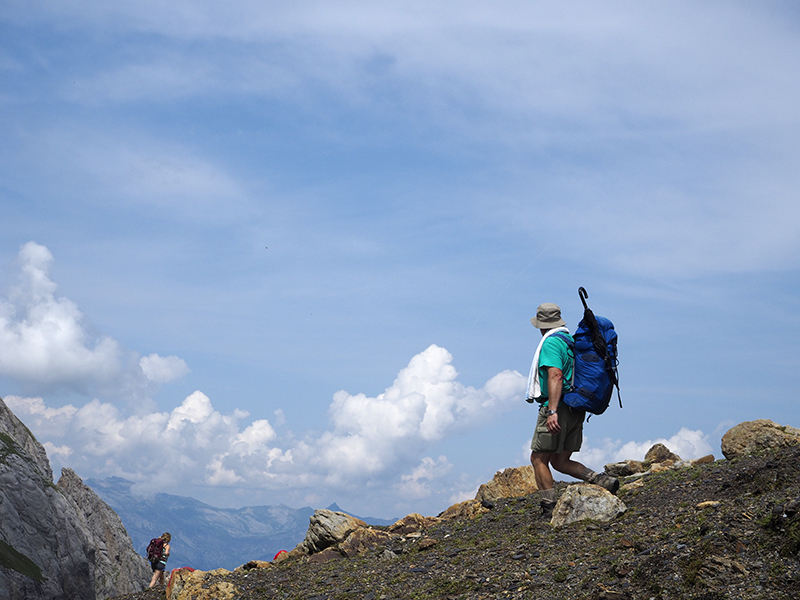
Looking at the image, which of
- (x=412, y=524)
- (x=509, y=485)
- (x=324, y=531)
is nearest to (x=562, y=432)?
(x=412, y=524)

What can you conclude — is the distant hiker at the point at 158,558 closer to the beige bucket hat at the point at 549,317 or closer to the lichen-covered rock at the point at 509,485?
the lichen-covered rock at the point at 509,485

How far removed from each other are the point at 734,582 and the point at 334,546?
8893 millimetres

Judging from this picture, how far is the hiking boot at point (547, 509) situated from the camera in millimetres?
11367

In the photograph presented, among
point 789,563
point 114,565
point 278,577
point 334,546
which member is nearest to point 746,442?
point 789,563

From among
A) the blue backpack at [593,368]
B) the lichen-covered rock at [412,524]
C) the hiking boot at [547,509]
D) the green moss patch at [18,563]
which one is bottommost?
the hiking boot at [547,509]

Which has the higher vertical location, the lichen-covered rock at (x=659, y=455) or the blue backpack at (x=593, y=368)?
the blue backpack at (x=593, y=368)

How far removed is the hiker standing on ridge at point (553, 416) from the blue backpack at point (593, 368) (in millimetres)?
161

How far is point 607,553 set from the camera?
846cm

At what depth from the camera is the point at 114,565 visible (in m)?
97.6

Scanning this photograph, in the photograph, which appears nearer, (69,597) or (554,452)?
(554,452)

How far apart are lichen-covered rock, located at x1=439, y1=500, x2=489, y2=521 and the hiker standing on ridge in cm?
242

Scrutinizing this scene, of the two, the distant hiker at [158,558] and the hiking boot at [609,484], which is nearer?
the hiking boot at [609,484]

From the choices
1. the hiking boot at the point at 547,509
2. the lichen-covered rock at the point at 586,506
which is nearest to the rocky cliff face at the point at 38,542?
the hiking boot at the point at 547,509

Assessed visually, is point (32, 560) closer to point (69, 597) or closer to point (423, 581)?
point (69, 597)
